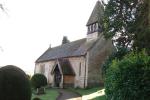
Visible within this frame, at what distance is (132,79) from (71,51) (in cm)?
3956

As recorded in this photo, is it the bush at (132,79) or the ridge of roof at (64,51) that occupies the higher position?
the ridge of roof at (64,51)

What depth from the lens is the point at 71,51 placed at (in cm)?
5856

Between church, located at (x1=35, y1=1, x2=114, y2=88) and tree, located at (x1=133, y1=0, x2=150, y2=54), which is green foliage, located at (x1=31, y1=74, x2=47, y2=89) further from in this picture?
tree, located at (x1=133, y1=0, x2=150, y2=54)

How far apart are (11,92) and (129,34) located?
53.7 ft

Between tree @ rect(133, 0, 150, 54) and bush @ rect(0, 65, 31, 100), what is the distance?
38.5 ft

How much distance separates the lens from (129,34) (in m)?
33.2

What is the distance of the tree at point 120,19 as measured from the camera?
34.0m

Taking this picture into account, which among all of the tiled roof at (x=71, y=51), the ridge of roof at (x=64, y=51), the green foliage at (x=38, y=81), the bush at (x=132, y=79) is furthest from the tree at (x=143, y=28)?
the ridge of roof at (x=64, y=51)

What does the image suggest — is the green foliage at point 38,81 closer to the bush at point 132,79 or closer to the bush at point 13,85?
the bush at point 13,85

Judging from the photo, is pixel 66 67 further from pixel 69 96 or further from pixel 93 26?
pixel 69 96

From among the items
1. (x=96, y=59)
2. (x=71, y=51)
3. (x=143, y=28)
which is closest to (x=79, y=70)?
(x=96, y=59)

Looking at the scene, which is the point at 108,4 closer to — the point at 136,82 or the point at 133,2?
the point at 133,2

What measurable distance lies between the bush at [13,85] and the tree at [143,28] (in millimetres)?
11745

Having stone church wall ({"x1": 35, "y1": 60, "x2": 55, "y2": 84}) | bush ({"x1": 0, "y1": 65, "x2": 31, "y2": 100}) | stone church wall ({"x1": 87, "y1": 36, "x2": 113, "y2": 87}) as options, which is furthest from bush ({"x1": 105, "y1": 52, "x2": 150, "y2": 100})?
stone church wall ({"x1": 35, "y1": 60, "x2": 55, "y2": 84})
